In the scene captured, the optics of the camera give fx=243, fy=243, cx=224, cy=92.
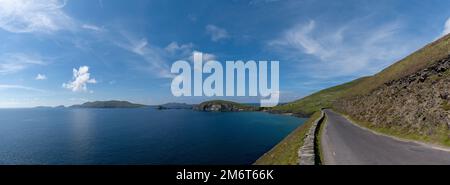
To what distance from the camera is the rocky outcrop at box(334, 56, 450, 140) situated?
2797 centimetres

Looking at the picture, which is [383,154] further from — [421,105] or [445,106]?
[421,105]

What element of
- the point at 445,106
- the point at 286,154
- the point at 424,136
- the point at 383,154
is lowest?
the point at 286,154

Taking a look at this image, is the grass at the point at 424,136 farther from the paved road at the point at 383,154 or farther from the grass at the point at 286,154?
the grass at the point at 286,154

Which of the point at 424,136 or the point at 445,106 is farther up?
the point at 445,106

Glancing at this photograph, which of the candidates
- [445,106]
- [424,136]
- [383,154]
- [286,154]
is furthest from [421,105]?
[286,154]

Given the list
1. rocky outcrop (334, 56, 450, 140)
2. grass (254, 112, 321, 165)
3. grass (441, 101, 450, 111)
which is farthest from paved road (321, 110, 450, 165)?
grass (441, 101, 450, 111)

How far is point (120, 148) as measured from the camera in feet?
219

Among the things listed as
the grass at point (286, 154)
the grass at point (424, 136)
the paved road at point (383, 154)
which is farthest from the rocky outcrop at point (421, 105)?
the grass at point (286, 154)

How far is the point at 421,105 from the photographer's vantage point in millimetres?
33031

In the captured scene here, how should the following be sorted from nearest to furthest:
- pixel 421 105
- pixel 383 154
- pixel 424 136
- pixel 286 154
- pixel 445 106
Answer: pixel 383 154, pixel 286 154, pixel 424 136, pixel 445 106, pixel 421 105
